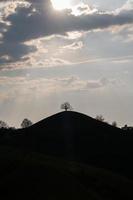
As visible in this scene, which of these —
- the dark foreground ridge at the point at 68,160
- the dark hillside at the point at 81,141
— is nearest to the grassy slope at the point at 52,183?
the dark foreground ridge at the point at 68,160

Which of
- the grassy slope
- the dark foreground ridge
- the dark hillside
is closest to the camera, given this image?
the grassy slope

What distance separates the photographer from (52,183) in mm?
57656

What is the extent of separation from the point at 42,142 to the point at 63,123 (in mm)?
15236

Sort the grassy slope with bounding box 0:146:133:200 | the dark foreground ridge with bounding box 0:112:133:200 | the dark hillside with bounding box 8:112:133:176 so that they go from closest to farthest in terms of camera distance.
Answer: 1. the grassy slope with bounding box 0:146:133:200
2. the dark foreground ridge with bounding box 0:112:133:200
3. the dark hillside with bounding box 8:112:133:176

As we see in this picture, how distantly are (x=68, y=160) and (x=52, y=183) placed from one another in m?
41.9

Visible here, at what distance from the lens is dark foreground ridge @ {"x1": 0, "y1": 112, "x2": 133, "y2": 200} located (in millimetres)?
57375

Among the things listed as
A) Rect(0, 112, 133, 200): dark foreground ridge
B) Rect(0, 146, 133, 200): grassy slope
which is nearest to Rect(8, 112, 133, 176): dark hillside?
Rect(0, 112, 133, 200): dark foreground ridge

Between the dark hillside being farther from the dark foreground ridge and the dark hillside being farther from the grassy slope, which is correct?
the grassy slope

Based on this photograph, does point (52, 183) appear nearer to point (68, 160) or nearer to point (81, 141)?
point (68, 160)

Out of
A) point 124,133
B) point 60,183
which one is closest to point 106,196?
point 60,183

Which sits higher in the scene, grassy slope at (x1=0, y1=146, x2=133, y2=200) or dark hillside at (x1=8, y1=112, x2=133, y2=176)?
dark hillside at (x1=8, y1=112, x2=133, y2=176)

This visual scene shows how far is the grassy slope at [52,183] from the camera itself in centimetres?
5491

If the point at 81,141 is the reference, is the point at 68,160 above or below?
below

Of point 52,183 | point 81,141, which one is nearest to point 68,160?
point 81,141
